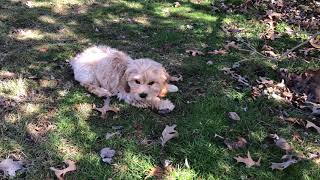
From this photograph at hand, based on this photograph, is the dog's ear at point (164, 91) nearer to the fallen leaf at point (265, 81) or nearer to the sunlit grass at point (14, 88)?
the fallen leaf at point (265, 81)

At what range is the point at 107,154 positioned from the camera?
→ 182 inches

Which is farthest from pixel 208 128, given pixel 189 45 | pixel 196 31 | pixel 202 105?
pixel 196 31

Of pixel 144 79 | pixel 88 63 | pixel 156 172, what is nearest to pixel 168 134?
pixel 156 172

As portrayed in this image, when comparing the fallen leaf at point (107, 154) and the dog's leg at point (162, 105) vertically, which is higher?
the dog's leg at point (162, 105)

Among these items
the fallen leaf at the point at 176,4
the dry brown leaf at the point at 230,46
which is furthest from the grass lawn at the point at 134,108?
the fallen leaf at the point at 176,4

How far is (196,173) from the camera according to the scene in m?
4.41

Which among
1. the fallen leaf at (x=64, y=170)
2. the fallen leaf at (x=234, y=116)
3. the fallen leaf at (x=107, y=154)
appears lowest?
the fallen leaf at (x=64, y=170)

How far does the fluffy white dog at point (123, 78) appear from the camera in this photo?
5.50m

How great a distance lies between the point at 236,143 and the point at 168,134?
82cm

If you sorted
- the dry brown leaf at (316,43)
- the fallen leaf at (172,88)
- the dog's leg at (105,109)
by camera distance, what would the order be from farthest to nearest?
1. the dry brown leaf at (316,43)
2. the fallen leaf at (172,88)
3. the dog's leg at (105,109)

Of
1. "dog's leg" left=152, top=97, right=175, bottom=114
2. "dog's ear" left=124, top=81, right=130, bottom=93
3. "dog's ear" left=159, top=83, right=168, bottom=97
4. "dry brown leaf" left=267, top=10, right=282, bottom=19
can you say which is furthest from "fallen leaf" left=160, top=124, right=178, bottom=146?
"dry brown leaf" left=267, top=10, right=282, bottom=19

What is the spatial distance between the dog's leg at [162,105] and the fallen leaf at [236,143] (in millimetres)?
956

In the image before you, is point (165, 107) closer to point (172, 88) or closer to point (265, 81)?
point (172, 88)

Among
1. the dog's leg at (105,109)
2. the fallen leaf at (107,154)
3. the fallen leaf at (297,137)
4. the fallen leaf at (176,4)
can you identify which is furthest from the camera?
the fallen leaf at (176,4)
